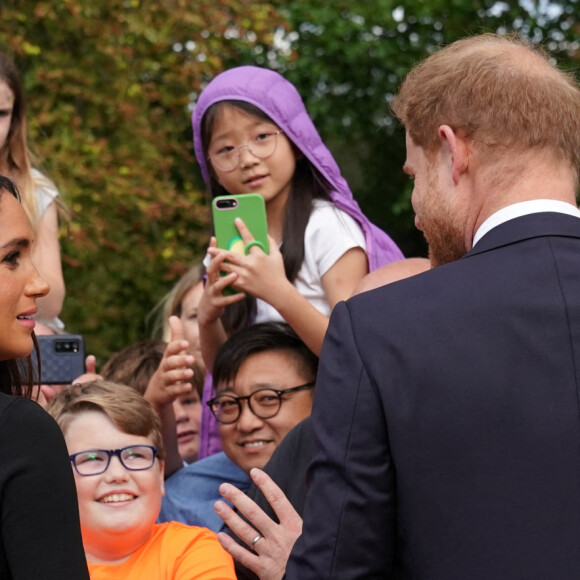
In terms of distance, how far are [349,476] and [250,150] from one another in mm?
1993

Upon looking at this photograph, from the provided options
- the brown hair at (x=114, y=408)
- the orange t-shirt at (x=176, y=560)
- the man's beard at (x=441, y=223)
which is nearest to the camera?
the man's beard at (x=441, y=223)

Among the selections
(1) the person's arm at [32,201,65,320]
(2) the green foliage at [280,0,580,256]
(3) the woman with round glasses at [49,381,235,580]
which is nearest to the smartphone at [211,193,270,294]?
(3) the woman with round glasses at [49,381,235,580]

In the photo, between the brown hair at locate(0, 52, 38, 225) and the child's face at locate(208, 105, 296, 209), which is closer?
the child's face at locate(208, 105, 296, 209)

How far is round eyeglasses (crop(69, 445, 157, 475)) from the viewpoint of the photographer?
2.81 meters

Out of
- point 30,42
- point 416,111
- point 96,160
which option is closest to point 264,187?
point 416,111

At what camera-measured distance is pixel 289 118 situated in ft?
11.9

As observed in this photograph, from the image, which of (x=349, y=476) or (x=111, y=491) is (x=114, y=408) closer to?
(x=111, y=491)

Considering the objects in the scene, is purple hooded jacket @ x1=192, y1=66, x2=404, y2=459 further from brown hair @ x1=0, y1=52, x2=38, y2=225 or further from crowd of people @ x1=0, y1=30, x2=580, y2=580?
crowd of people @ x1=0, y1=30, x2=580, y2=580

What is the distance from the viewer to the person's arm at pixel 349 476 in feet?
5.67

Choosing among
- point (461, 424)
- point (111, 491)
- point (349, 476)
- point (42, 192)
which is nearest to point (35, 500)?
point (349, 476)

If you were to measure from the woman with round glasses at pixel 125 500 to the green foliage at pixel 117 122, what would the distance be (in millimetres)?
3865

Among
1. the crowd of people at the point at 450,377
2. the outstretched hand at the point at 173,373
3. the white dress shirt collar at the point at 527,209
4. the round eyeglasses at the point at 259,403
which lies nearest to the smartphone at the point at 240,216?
the outstretched hand at the point at 173,373

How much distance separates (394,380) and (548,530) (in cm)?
33

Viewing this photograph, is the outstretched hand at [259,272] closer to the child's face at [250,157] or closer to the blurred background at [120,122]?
the child's face at [250,157]
